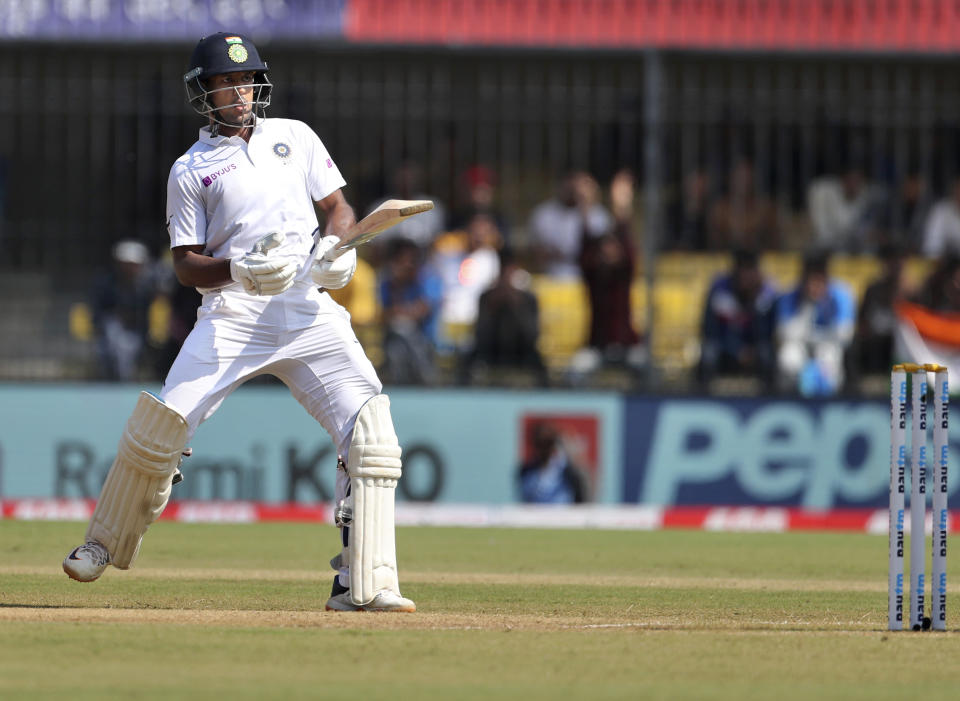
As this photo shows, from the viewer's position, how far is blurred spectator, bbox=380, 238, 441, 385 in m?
12.9

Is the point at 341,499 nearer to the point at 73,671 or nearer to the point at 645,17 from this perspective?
the point at 73,671

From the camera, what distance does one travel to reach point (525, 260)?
45.8ft

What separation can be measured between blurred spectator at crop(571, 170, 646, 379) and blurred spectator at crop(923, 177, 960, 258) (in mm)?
2362

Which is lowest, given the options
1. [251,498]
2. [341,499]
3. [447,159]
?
[251,498]

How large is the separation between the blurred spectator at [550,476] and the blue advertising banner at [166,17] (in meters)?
4.90

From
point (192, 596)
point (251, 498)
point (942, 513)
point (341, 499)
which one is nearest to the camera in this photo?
point (942, 513)

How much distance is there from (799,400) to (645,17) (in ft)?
16.7

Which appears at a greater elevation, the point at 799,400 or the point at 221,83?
the point at 221,83

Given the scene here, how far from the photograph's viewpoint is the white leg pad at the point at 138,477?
20.8 ft

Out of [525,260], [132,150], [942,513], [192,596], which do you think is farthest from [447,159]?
[942,513]

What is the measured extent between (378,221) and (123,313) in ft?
23.3

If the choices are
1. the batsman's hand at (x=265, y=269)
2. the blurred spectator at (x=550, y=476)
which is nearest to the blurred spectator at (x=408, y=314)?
the blurred spectator at (x=550, y=476)

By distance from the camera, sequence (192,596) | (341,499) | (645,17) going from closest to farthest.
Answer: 1. (341,499)
2. (192,596)
3. (645,17)

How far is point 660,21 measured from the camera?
16.4 metres
